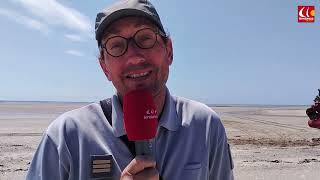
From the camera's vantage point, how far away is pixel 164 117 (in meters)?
1.95

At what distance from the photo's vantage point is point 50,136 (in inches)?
71.0

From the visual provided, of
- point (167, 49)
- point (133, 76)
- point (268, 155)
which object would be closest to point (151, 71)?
point (133, 76)

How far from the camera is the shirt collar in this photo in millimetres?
1839

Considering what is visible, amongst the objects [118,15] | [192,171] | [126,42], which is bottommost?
[192,171]

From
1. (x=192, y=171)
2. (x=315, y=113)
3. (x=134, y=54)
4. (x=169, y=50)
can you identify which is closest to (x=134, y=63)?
(x=134, y=54)

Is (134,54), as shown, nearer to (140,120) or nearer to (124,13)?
(124,13)

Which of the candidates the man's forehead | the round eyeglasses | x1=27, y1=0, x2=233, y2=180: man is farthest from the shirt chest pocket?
the man's forehead

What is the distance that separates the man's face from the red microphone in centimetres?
15

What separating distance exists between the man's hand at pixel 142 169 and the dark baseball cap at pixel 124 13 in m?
0.69

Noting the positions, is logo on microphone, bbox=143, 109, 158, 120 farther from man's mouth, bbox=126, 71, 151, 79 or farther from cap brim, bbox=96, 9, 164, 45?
cap brim, bbox=96, 9, 164, 45

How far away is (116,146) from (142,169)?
0.41m

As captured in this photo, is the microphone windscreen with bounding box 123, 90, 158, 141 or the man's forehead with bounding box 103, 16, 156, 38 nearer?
the microphone windscreen with bounding box 123, 90, 158, 141

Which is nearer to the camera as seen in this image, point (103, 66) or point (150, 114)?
point (150, 114)

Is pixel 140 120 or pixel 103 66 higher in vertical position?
pixel 103 66
